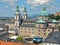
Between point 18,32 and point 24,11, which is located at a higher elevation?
point 24,11

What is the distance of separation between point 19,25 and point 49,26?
36.9 ft

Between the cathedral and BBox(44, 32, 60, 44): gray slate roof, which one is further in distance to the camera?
the cathedral

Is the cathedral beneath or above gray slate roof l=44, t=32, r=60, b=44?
beneath

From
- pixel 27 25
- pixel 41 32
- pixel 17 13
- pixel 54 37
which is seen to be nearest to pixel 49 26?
pixel 41 32

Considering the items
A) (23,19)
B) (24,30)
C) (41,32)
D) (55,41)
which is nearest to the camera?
(55,41)

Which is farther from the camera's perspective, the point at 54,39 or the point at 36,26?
the point at 36,26

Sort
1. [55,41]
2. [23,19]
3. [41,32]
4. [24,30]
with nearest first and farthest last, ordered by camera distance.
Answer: [55,41]
[41,32]
[24,30]
[23,19]

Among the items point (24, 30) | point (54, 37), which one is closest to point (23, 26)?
point (24, 30)

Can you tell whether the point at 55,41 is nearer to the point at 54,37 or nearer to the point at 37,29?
the point at 54,37

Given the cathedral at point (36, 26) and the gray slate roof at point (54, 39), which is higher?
the gray slate roof at point (54, 39)

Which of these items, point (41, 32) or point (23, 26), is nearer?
point (41, 32)

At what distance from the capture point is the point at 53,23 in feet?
269

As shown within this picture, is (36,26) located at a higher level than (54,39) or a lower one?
lower

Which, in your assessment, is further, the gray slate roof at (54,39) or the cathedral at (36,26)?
the cathedral at (36,26)
